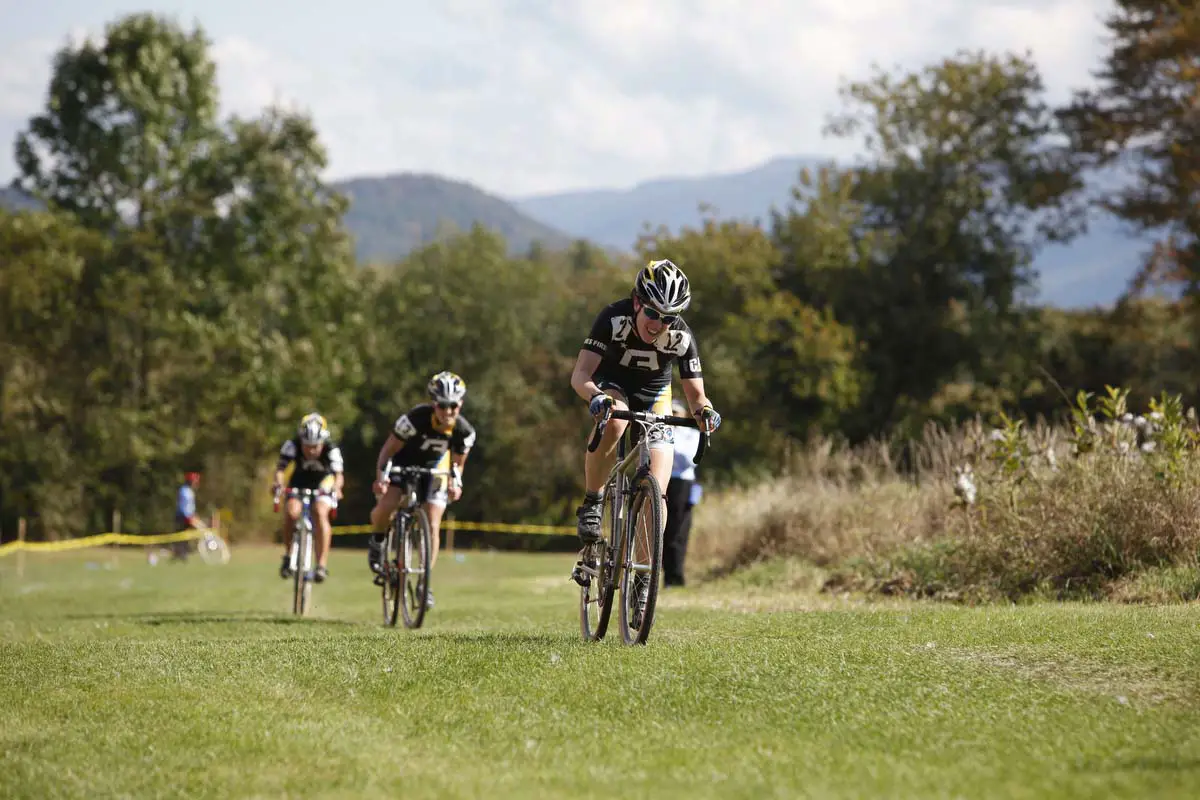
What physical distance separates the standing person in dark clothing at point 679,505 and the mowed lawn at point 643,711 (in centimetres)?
702

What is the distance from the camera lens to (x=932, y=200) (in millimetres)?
52062

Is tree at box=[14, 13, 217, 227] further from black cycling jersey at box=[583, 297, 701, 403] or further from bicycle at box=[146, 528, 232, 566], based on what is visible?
black cycling jersey at box=[583, 297, 701, 403]

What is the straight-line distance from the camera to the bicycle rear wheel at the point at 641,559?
8.73 metres

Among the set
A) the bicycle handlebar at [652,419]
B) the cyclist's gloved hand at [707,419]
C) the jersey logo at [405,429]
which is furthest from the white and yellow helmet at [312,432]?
the cyclist's gloved hand at [707,419]

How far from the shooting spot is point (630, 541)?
909 cm

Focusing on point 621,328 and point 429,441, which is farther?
point 429,441

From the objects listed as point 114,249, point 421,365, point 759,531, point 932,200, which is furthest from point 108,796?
point 421,365

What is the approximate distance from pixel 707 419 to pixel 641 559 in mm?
992

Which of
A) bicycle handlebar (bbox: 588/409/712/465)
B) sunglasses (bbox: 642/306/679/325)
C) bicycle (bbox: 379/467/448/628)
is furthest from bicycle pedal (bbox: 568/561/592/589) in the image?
bicycle (bbox: 379/467/448/628)

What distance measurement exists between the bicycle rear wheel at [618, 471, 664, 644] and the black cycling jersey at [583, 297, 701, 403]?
30.2 inches

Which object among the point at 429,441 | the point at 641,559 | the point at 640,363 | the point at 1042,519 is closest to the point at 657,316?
the point at 640,363

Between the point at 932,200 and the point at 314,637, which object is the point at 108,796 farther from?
the point at 932,200

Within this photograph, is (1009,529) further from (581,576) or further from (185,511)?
(185,511)

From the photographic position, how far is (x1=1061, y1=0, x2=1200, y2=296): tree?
1678 inches
